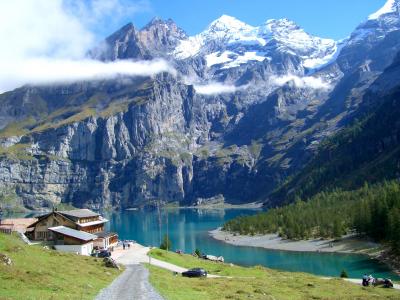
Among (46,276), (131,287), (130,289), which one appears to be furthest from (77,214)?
(130,289)

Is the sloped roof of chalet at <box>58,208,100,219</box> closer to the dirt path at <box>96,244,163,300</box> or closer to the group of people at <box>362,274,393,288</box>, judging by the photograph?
the dirt path at <box>96,244,163,300</box>

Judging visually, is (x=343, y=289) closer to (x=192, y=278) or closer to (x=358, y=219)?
(x=192, y=278)

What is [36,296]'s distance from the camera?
34.6 metres

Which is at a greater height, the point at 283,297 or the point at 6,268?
the point at 6,268

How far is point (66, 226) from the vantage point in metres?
109

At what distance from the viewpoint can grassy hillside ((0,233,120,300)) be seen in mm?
36812

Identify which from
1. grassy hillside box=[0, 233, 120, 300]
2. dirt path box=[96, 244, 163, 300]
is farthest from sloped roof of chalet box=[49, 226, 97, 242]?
grassy hillside box=[0, 233, 120, 300]

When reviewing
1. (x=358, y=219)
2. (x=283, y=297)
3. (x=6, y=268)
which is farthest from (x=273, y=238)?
(x=6, y=268)

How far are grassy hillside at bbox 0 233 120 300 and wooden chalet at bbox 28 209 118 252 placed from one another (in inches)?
1580

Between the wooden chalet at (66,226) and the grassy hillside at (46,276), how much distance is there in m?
40.1

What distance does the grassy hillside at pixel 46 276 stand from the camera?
36.8 meters

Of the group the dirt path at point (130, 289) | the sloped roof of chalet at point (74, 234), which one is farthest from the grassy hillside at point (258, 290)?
the sloped roof of chalet at point (74, 234)

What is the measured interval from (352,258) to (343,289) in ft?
252

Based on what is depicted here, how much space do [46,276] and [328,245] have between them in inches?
5037
